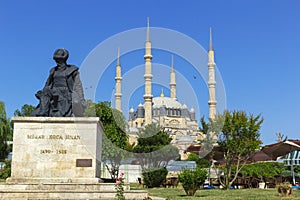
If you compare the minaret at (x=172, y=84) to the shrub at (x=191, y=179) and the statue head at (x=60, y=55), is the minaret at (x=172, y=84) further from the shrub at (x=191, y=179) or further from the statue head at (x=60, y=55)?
the statue head at (x=60, y=55)

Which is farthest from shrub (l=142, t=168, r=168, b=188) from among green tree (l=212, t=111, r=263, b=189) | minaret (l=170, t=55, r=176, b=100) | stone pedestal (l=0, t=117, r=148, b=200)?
minaret (l=170, t=55, r=176, b=100)

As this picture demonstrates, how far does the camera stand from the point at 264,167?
70.3 feet

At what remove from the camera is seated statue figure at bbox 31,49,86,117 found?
898cm

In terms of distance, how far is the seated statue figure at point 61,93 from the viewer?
8.98 metres

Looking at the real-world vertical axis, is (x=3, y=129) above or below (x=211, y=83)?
below

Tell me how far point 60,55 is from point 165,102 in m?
69.7

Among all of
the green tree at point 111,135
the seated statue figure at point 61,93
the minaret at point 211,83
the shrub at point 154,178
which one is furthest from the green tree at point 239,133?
the minaret at point 211,83

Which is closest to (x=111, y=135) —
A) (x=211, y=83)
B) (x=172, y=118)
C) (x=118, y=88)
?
(x=211, y=83)

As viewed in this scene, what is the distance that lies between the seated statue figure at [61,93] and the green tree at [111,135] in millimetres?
12889

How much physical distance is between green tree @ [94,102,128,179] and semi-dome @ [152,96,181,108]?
2096 inches

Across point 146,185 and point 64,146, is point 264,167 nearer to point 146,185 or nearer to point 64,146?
point 146,185

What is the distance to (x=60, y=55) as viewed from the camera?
9.53 metres

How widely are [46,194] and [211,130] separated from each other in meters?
12.4

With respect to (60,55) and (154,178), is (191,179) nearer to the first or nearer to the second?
(60,55)
